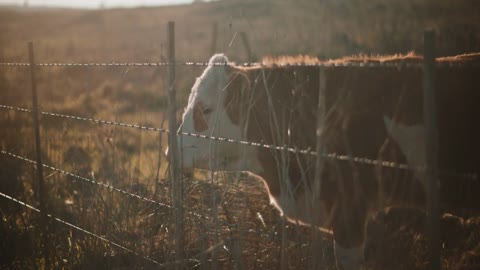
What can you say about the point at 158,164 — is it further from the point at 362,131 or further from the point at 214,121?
the point at 362,131

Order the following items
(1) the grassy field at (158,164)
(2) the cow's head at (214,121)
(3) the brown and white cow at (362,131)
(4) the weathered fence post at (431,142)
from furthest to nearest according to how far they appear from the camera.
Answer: (2) the cow's head at (214,121) → (1) the grassy field at (158,164) → (3) the brown and white cow at (362,131) → (4) the weathered fence post at (431,142)

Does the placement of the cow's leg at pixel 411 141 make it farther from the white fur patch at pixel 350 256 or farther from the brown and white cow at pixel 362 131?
the white fur patch at pixel 350 256

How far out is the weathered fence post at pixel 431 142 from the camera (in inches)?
73.4

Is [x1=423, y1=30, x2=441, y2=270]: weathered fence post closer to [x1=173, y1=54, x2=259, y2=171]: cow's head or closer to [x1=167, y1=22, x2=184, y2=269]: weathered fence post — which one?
[x1=167, y1=22, x2=184, y2=269]: weathered fence post

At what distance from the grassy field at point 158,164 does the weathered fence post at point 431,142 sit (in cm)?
72

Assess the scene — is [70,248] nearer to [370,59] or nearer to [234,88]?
[234,88]

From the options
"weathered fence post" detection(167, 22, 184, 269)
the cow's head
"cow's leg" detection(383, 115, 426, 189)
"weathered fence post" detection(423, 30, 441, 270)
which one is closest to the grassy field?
"weathered fence post" detection(167, 22, 184, 269)

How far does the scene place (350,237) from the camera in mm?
3324

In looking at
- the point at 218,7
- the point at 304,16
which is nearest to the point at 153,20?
the point at 218,7

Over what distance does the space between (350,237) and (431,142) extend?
5.16 ft

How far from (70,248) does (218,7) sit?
3723 centimetres

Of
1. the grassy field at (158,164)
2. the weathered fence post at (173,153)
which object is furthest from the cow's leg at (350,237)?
the weathered fence post at (173,153)

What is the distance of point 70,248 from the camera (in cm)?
397

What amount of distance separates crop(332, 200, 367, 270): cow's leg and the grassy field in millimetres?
172
